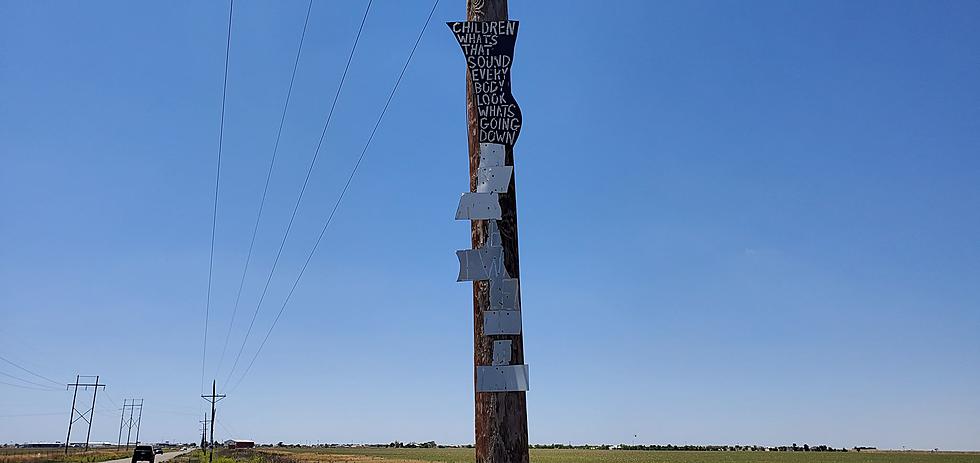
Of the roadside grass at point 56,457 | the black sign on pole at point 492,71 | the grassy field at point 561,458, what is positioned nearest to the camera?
the black sign on pole at point 492,71

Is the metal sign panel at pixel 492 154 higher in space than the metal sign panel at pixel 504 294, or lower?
higher

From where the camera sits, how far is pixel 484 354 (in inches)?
195

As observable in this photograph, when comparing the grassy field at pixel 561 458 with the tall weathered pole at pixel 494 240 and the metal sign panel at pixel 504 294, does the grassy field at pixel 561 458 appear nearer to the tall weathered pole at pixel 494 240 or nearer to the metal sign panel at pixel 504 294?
the tall weathered pole at pixel 494 240

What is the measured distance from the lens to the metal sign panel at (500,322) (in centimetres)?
496

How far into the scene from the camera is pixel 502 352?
493 centimetres

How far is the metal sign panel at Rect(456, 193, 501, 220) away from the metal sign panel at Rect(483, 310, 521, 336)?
0.60 m

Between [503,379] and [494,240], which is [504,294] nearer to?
[494,240]

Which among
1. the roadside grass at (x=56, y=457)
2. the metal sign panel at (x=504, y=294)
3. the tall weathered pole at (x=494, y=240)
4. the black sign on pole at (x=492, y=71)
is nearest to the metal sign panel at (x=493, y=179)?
the tall weathered pole at (x=494, y=240)

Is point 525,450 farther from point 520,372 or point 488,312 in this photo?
point 488,312

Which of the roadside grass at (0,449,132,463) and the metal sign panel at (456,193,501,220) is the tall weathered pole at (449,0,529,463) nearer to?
the metal sign panel at (456,193,501,220)

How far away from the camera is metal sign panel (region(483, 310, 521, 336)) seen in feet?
16.3

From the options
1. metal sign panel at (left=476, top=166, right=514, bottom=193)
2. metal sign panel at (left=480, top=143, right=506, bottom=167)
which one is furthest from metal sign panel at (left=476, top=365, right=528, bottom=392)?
metal sign panel at (left=480, top=143, right=506, bottom=167)

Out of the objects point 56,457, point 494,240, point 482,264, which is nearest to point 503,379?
point 482,264

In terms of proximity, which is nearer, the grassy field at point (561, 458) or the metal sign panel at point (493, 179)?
the metal sign panel at point (493, 179)
